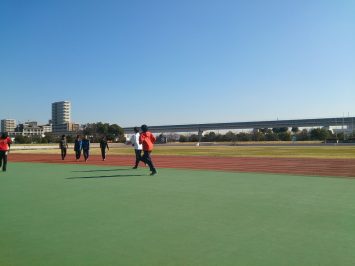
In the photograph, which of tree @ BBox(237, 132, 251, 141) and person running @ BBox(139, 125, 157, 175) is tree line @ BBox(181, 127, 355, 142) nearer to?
tree @ BBox(237, 132, 251, 141)

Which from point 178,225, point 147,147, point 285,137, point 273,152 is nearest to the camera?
point 178,225

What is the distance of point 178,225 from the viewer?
605 centimetres

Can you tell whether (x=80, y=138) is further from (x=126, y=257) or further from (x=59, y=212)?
(x=126, y=257)

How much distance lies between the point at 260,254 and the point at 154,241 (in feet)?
4.77

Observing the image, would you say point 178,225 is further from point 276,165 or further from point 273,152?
point 273,152

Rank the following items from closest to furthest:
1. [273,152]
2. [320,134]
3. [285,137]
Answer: [273,152]
[320,134]
[285,137]

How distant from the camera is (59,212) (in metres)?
7.12

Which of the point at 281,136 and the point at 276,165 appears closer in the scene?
the point at 276,165

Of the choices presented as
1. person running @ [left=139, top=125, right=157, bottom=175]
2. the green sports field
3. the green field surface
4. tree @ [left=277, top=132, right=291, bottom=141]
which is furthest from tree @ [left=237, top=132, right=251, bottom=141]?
the green sports field

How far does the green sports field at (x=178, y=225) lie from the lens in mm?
4562

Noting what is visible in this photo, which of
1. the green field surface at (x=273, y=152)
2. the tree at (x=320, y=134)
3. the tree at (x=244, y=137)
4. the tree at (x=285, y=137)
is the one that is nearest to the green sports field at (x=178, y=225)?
the green field surface at (x=273, y=152)

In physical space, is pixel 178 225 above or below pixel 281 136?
below

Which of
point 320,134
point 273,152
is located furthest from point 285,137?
point 273,152

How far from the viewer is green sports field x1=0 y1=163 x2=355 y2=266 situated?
4.56 metres
